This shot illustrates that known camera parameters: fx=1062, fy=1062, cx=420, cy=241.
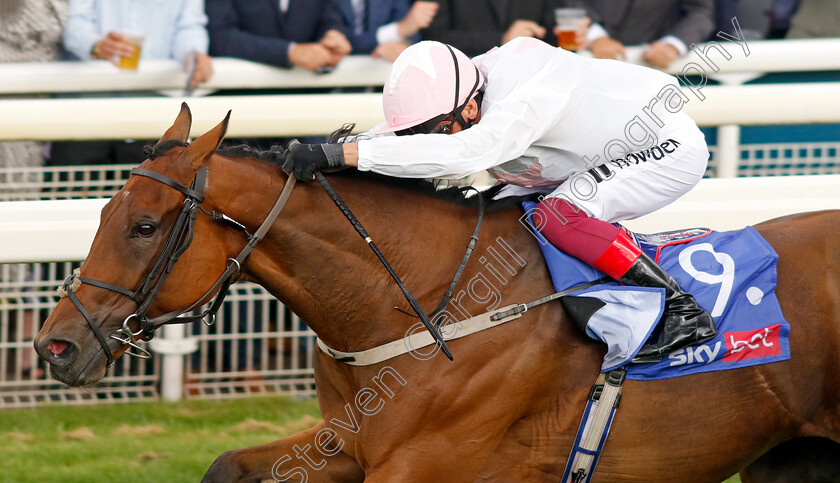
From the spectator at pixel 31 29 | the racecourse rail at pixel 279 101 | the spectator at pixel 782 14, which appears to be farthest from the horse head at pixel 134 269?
the spectator at pixel 782 14

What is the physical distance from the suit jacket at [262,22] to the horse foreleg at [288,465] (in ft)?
8.79

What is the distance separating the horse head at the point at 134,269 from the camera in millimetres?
2666

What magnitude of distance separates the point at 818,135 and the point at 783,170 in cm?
65

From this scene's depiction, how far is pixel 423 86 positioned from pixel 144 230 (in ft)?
2.88

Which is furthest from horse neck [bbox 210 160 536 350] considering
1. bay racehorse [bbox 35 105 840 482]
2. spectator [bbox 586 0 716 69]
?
spectator [bbox 586 0 716 69]

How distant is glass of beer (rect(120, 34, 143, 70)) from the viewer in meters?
4.96

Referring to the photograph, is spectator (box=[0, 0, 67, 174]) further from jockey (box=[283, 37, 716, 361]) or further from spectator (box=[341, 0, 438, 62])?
jockey (box=[283, 37, 716, 361])

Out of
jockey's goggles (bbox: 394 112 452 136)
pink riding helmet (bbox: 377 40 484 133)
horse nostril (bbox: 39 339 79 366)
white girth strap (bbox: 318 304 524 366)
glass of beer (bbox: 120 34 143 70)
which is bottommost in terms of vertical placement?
white girth strap (bbox: 318 304 524 366)

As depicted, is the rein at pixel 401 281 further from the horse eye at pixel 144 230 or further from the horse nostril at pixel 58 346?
the horse nostril at pixel 58 346

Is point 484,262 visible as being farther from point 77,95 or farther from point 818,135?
point 818,135

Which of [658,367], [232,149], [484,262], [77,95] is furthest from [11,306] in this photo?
[658,367]

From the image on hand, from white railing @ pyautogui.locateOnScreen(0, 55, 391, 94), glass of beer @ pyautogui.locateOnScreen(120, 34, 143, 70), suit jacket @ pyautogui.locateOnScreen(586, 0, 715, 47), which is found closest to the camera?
white railing @ pyautogui.locateOnScreen(0, 55, 391, 94)

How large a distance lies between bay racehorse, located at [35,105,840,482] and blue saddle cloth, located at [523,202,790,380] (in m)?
0.05

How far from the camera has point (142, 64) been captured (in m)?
5.00
